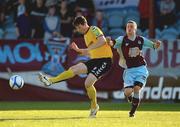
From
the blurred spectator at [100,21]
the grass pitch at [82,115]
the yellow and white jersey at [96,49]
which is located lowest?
the grass pitch at [82,115]

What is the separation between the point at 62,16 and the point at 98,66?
719 centimetres

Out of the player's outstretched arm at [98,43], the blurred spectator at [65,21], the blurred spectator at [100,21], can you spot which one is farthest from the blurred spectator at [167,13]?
the player's outstretched arm at [98,43]

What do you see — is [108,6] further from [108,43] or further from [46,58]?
[108,43]

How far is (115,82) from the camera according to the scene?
1977cm

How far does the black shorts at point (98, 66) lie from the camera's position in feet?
47.6

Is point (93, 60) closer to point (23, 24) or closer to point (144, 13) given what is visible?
point (23, 24)

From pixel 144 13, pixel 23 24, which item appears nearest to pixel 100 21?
pixel 144 13

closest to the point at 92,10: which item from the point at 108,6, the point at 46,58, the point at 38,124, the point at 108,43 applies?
the point at 108,6

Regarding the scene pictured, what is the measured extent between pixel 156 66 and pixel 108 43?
5.26m

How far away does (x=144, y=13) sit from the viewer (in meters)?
22.4

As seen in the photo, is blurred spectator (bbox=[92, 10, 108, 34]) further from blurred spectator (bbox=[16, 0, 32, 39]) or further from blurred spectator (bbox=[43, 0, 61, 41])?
blurred spectator (bbox=[16, 0, 32, 39])

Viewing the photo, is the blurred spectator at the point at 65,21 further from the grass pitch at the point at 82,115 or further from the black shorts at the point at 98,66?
the black shorts at the point at 98,66

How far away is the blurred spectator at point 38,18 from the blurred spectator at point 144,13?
10.6 feet

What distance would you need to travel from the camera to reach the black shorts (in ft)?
47.6
